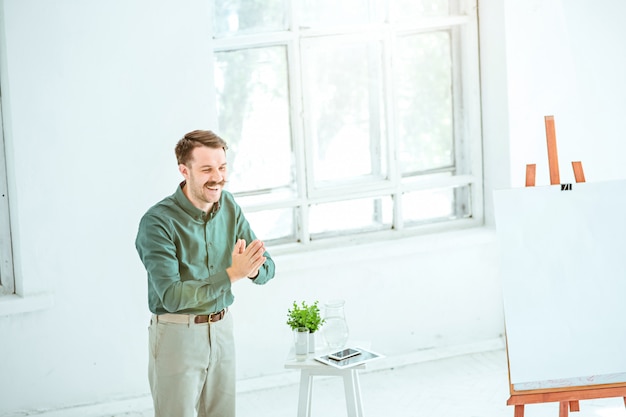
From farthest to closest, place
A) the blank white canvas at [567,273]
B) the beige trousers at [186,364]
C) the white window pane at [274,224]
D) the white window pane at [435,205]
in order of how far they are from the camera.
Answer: the white window pane at [435,205]
the white window pane at [274,224]
the blank white canvas at [567,273]
the beige trousers at [186,364]

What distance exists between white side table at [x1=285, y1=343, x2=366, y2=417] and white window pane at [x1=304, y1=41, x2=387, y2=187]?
1.64 meters

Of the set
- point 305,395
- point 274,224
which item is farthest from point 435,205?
point 305,395

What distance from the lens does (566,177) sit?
5465 mm

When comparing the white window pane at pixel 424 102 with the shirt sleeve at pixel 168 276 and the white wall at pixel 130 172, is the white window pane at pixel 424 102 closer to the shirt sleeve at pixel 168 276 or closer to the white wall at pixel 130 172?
the white wall at pixel 130 172

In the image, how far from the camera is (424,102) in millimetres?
5508

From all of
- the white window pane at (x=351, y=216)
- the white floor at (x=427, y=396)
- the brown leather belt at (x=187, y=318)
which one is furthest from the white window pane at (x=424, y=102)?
the brown leather belt at (x=187, y=318)

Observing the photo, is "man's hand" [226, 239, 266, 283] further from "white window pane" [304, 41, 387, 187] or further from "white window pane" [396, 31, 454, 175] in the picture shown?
"white window pane" [396, 31, 454, 175]

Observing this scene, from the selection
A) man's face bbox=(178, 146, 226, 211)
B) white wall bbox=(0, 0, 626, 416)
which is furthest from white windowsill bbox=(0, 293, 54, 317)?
man's face bbox=(178, 146, 226, 211)

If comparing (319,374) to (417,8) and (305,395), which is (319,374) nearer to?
(305,395)

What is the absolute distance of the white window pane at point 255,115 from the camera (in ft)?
16.5

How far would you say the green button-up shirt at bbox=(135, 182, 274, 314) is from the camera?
3.44 metres

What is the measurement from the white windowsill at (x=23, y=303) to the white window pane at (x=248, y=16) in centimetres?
164

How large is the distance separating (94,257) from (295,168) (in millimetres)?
1239

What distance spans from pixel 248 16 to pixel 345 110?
0.78m
